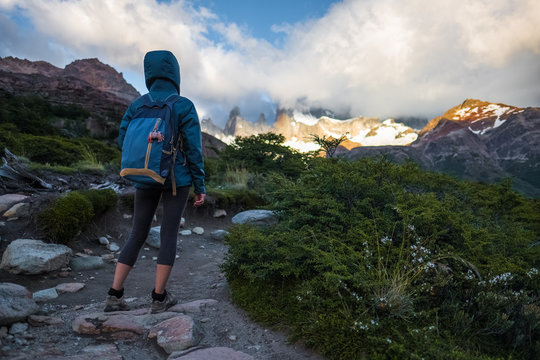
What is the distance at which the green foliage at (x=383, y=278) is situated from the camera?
2.12 metres

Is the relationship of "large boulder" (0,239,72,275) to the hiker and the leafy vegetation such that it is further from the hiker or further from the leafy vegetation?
the leafy vegetation

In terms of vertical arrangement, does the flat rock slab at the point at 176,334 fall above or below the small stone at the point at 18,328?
below

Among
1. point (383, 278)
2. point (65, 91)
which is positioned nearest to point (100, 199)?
point (383, 278)

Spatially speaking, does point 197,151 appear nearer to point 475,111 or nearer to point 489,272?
point 489,272

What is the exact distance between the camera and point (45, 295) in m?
3.47

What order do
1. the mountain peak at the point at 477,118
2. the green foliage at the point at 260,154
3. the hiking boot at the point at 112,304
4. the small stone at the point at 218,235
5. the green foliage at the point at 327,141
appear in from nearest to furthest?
the hiking boot at the point at 112,304 → the green foliage at the point at 327,141 → the small stone at the point at 218,235 → the green foliage at the point at 260,154 → the mountain peak at the point at 477,118

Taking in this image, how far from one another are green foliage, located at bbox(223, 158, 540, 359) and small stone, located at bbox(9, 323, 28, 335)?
6.01 ft

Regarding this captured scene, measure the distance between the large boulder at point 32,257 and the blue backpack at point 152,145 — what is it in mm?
2772

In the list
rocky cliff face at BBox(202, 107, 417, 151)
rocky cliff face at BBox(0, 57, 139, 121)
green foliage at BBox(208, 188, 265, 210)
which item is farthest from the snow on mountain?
green foliage at BBox(208, 188, 265, 210)

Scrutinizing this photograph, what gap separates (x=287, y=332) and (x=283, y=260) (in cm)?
71

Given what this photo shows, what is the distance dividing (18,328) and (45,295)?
1.37 m

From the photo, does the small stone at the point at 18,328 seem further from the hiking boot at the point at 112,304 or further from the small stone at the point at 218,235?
the small stone at the point at 218,235

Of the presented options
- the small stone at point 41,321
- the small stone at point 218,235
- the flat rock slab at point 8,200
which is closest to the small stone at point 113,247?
the flat rock slab at point 8,200

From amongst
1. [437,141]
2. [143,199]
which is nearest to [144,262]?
[143,199]
